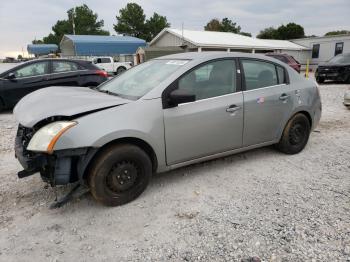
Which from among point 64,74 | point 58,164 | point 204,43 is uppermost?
point 204,43

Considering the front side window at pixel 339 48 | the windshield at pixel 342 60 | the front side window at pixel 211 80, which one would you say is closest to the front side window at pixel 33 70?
the front side window at pixel 211 80

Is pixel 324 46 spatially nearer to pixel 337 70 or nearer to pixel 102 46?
pixel 337 70

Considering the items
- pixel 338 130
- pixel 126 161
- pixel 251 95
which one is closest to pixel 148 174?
pixel 126 161

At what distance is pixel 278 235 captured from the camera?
2633mm

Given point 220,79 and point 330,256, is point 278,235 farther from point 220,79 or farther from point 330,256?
point 220,79

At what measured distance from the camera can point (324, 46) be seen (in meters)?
31.5

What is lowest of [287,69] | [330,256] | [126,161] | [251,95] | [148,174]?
[330,256]

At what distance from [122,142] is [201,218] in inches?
43.8

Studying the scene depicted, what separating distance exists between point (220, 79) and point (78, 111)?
5.98 feet

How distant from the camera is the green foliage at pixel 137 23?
59031 mm

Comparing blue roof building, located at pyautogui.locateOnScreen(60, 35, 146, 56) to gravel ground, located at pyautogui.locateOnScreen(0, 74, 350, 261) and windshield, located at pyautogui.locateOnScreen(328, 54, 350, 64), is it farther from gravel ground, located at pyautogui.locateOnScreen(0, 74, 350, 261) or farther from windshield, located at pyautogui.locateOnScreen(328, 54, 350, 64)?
gravel ground, located at pyautogui.locateOnScreen(0, 74, 350, 261)

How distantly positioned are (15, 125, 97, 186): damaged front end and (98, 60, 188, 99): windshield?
904 millimetres

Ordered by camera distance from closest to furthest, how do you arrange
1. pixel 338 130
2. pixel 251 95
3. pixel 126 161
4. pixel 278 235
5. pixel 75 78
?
pixel 278 235 < pixel 126 161 < pixel 251 95 < pixel 338 130 < pixel 75 78

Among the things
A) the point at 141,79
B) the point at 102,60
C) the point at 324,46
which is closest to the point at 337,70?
the point at 141,79
